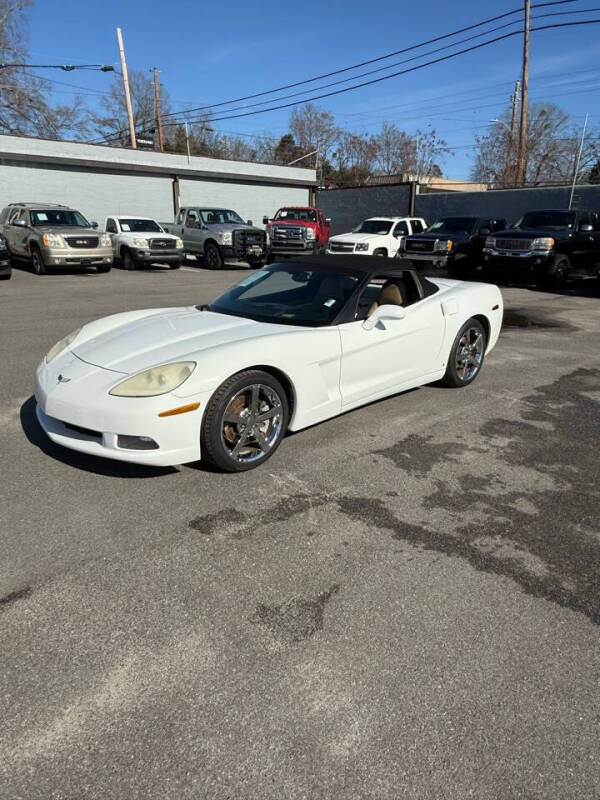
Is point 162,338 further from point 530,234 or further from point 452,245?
point 452,245

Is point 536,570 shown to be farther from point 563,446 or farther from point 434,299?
point 434,299

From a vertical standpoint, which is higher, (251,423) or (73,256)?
(73,256)

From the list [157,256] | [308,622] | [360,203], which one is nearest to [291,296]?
[308,622]

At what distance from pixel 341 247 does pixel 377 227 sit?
2090 millimetres

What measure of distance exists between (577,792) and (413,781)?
0.52 m

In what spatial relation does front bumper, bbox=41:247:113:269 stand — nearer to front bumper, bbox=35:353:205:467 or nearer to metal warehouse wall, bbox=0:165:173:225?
metal warehouse wall, bbox=0:165:173:225

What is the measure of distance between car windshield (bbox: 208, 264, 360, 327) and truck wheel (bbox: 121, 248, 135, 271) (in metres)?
14.4

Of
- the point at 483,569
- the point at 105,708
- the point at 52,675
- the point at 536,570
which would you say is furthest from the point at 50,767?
the point at 536,570

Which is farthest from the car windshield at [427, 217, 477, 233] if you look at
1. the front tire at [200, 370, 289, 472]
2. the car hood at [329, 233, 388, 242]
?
the front tire at [200, 370, 289, 472]

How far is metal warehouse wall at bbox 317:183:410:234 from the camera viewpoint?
1215 inches

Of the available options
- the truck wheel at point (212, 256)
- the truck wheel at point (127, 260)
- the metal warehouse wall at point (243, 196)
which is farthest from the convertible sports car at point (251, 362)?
the metal warehouse wall at point (243, 196)

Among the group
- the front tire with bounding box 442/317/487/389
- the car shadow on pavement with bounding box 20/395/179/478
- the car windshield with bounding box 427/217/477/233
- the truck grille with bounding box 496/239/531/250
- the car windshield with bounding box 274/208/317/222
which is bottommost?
the car shadow on pavement with bounding box 20/395/179/478

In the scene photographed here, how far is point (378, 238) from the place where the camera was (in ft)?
60.8

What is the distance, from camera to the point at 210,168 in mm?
27859
